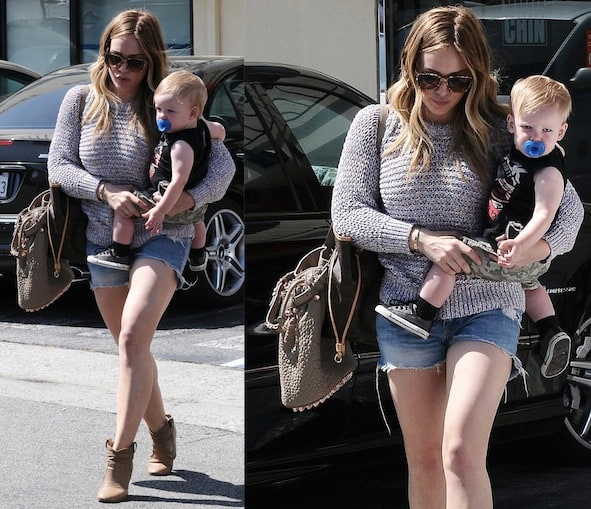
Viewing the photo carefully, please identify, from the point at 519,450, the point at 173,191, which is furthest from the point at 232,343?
the point at 519,450

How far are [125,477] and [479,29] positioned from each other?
150cm

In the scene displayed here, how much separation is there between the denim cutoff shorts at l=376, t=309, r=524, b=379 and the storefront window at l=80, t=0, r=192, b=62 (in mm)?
935

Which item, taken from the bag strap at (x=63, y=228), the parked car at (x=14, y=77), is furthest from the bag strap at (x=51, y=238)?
the parked car at (x=14, y=77)

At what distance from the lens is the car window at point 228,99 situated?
2.88 metres

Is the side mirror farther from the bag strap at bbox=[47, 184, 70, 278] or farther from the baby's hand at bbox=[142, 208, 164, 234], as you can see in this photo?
the bag strap at bbox=[47, 184, 70, 278]

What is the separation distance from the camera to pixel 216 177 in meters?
2.90

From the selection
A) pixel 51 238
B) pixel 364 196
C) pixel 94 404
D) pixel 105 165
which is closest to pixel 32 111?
pixel 94 404

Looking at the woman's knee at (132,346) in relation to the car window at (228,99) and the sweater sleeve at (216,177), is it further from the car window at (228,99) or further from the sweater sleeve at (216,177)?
the car window at (228,99)

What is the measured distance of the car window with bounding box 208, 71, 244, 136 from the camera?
2875 mm

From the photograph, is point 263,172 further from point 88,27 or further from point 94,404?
point 88,27

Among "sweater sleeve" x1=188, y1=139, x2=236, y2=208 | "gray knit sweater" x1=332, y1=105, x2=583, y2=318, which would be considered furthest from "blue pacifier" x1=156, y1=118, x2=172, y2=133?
"gray knit sweater" x1=332, y1=105, x2=583, y2=318

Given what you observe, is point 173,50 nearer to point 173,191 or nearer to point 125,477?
point 173,191

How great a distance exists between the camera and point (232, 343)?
3.21 metres

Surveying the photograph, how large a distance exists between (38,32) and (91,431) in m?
1.79
